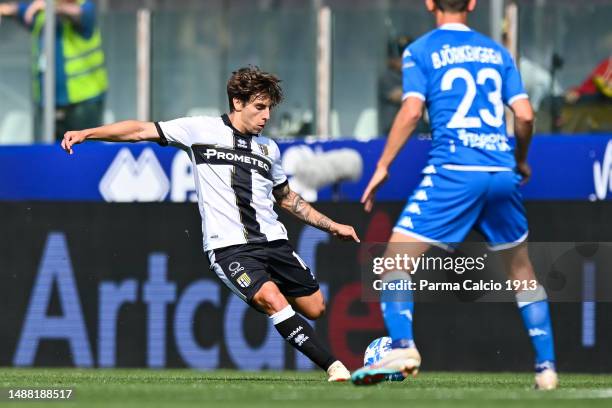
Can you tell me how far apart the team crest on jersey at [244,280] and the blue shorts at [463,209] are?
1.47m

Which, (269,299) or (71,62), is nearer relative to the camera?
(269,299)

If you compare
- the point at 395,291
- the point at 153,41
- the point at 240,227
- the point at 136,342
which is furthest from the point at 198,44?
the point at 395,291

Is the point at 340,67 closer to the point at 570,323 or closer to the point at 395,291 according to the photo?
the point at 570,323

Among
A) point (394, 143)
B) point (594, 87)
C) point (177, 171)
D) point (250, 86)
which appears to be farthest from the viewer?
point (177, 171)

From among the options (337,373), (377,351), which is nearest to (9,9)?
(377,351)

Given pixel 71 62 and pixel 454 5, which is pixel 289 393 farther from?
pixel 71 62

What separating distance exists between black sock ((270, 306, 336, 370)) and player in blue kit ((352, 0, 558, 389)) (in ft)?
3.58

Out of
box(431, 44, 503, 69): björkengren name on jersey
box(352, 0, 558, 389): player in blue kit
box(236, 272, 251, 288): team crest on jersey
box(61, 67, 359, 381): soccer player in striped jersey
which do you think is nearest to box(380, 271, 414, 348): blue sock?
box(352, 0, 558, 389): player in blue kit

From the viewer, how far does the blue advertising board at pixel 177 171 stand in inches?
502

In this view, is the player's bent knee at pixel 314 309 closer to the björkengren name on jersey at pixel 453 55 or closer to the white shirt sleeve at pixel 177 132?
the white shirt sleeve at pixel 177 132

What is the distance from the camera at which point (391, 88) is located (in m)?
13.2

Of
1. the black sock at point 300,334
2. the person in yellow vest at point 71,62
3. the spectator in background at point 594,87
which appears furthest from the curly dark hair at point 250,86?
the person in yellow vest at point 71,62

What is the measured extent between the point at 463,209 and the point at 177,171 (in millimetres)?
6129

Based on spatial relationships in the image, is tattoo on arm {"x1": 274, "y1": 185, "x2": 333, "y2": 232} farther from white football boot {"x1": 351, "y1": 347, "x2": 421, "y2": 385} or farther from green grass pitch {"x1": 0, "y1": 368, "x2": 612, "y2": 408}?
white football boot {"x1": 351, "y1": 347, "x2": 421, "y2": 385}
